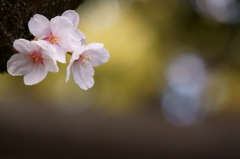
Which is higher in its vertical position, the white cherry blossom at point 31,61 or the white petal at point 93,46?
the white petal at point 93,46

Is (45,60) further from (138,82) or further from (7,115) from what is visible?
(138,82)

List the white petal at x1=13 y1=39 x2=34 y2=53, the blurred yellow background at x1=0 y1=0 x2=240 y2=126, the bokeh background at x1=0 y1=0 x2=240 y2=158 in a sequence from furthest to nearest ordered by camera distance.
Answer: the blurred yellow background at x1=0 y1=0 x2=240 y2=126 → the bokeh background at x1=0 y1=0 x2=240 y2=158 → the white petal at x1=13 y1=39 x2=34 y2=53

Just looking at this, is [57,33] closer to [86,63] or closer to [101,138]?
[86,63]

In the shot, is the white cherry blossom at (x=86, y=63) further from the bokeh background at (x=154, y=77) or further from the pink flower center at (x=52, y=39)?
the bokeh background at (x=154, y=77)

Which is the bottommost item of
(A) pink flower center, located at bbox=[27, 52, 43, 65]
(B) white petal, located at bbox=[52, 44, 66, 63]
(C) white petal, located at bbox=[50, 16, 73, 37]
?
(A) pink flower center, located at bbox=[27, 52, 43, 65]

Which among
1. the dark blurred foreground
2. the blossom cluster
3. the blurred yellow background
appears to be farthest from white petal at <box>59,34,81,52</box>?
the blurred yellow background

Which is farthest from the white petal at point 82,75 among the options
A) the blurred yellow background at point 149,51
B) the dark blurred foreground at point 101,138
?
the blurred yellow background at point 149,51

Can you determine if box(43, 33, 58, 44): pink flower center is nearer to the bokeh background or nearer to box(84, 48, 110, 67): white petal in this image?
box(84, 48, 110, 67): white petal

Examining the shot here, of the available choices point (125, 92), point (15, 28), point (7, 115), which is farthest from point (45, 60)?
point (125, 92)
